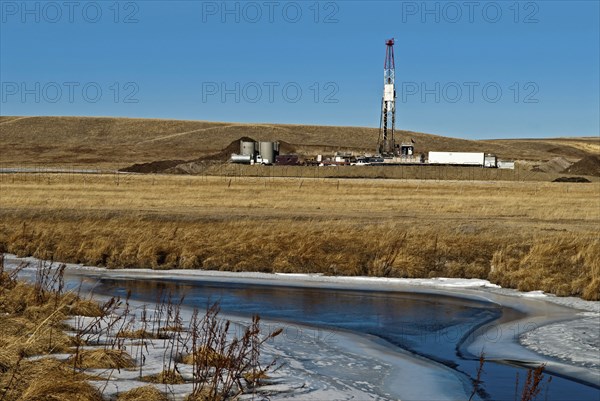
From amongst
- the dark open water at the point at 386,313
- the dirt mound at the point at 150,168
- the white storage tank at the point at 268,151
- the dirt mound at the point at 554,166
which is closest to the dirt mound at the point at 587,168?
the dirt mound at the point at 554,166

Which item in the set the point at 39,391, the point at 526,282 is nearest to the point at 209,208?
the point at 526,282

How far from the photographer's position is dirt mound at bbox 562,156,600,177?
3880 inches

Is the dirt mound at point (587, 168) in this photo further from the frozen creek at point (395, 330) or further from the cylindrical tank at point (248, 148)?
the frozen creek at point (395, 330)

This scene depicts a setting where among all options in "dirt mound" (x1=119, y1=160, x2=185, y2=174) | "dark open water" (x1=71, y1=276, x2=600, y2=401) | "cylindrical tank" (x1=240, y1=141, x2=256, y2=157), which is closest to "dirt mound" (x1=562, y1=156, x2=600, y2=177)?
"cylindrical tank" (x1=240, y1=141, x2=256, y2=157)

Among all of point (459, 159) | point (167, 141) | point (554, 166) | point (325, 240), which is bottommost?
point (325, 240)

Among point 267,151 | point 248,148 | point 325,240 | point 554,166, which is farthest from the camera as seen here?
point 554,166

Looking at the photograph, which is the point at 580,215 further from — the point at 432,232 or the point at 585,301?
the point at 585,301

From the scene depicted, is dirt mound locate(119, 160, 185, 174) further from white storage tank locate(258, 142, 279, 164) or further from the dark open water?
the dark open water

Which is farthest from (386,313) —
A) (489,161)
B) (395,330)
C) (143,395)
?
(489,161)

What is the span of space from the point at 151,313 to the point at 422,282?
9547mm

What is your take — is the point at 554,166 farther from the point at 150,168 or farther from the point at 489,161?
the point at 150,168

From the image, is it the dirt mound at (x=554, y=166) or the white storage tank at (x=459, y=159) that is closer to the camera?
the white storage tank at (x=459, y=159)

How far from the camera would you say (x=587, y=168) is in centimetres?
10000

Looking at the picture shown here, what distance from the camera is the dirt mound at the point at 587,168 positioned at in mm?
98550
